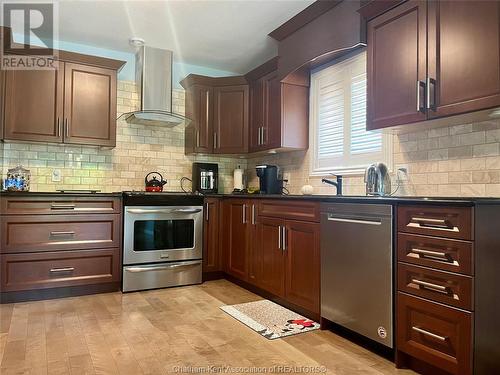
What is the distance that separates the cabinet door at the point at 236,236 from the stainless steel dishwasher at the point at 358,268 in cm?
125

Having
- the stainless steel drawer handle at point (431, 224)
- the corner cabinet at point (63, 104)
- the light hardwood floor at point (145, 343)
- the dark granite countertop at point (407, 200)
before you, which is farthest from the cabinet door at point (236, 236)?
the stainless steel drawer handle at point (431, 224)

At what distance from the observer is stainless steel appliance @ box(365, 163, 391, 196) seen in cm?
273

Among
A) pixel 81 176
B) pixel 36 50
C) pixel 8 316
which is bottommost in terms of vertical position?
pixel 8 316

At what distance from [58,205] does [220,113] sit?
2.09 m

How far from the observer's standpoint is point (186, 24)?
3572 mm

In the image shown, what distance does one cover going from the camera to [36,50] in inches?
142

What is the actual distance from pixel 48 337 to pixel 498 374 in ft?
8.53

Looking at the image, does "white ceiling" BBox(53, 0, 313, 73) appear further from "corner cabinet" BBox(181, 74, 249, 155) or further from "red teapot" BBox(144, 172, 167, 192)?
"red teapot" BBox(144, 172, 167, 192)

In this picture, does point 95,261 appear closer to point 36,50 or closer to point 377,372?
point 36,50

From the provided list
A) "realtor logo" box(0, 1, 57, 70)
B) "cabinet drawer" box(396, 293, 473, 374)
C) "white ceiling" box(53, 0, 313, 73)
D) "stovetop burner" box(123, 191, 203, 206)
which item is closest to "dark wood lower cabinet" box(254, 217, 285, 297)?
"stovetop burner" box(123, 191, 203, 206)

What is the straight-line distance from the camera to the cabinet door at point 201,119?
4445 millimetres

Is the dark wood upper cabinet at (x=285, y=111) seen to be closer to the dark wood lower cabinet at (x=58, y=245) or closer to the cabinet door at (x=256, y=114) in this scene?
the cabinet door at (x=256, y=114)

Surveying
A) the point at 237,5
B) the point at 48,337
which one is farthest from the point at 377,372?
the point at 237,5

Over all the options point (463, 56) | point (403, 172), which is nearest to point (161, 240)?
point (403, 172)
